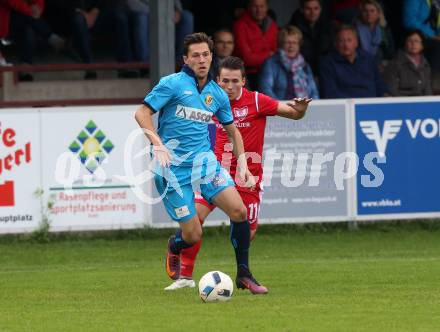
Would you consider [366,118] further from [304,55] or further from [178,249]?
[178,249]

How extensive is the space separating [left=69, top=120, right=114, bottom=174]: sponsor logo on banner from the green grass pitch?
1.05 metres

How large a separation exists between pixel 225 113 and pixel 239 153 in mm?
363

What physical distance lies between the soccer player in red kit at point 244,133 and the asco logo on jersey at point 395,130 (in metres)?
4.77

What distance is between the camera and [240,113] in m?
12.1

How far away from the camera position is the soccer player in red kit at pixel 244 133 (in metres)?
11.7

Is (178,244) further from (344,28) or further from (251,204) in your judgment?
(344,28)

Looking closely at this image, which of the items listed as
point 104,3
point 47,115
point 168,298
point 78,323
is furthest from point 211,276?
point 104,3

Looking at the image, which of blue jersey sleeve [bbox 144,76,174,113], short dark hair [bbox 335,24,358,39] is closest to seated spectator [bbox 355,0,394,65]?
short dark hair [bbox 335,24,358,39]

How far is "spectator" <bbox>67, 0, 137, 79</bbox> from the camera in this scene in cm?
1892

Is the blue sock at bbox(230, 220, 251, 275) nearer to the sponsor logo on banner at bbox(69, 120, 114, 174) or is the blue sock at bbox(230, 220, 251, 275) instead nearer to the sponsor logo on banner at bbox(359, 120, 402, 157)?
the sponsor logo on banner at bbox(69, 120, 114, 174)

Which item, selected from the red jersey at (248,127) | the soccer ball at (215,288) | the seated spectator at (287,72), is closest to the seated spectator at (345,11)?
the seated spectator at (287,72)

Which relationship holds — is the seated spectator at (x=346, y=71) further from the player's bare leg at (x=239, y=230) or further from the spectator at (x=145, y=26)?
the player's bare leg at (x=239, y=230)

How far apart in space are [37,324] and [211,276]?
1.63 m

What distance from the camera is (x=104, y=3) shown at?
1978cm
